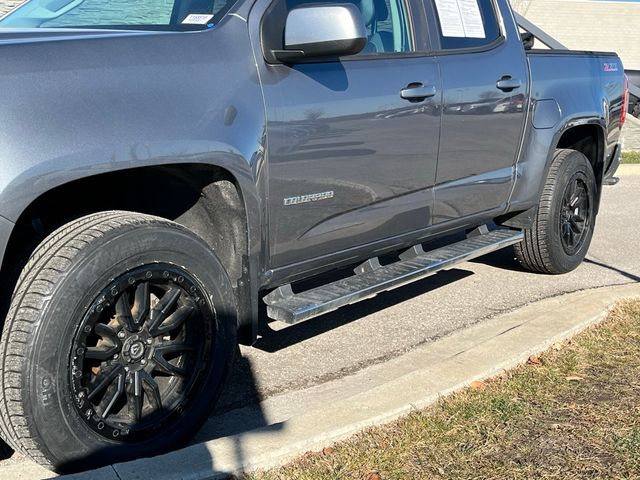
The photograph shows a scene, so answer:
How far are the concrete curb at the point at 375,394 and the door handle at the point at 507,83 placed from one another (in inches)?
52.1

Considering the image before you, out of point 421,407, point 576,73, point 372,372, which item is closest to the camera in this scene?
point 421,407

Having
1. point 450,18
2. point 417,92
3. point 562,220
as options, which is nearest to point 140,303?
point 417,92

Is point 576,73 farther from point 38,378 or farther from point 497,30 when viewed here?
point 38,378

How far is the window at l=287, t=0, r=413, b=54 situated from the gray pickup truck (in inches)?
0.5

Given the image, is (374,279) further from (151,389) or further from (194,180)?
(151,389)

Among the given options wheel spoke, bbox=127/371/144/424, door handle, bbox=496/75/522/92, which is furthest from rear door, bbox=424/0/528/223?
wheel spoke, bbox=127/371/144/424

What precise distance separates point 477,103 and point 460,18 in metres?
0.57

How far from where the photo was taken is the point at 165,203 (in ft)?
12.2

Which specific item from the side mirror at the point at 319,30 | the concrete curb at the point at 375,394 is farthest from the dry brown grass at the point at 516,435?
the side mirror at the point at 319,30

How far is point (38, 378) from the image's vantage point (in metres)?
2.79

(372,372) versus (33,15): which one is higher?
(33,15)

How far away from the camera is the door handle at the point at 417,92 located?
4.20 metres

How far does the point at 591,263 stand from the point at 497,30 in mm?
2296

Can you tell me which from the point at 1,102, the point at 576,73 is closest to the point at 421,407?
the point at 1,102
